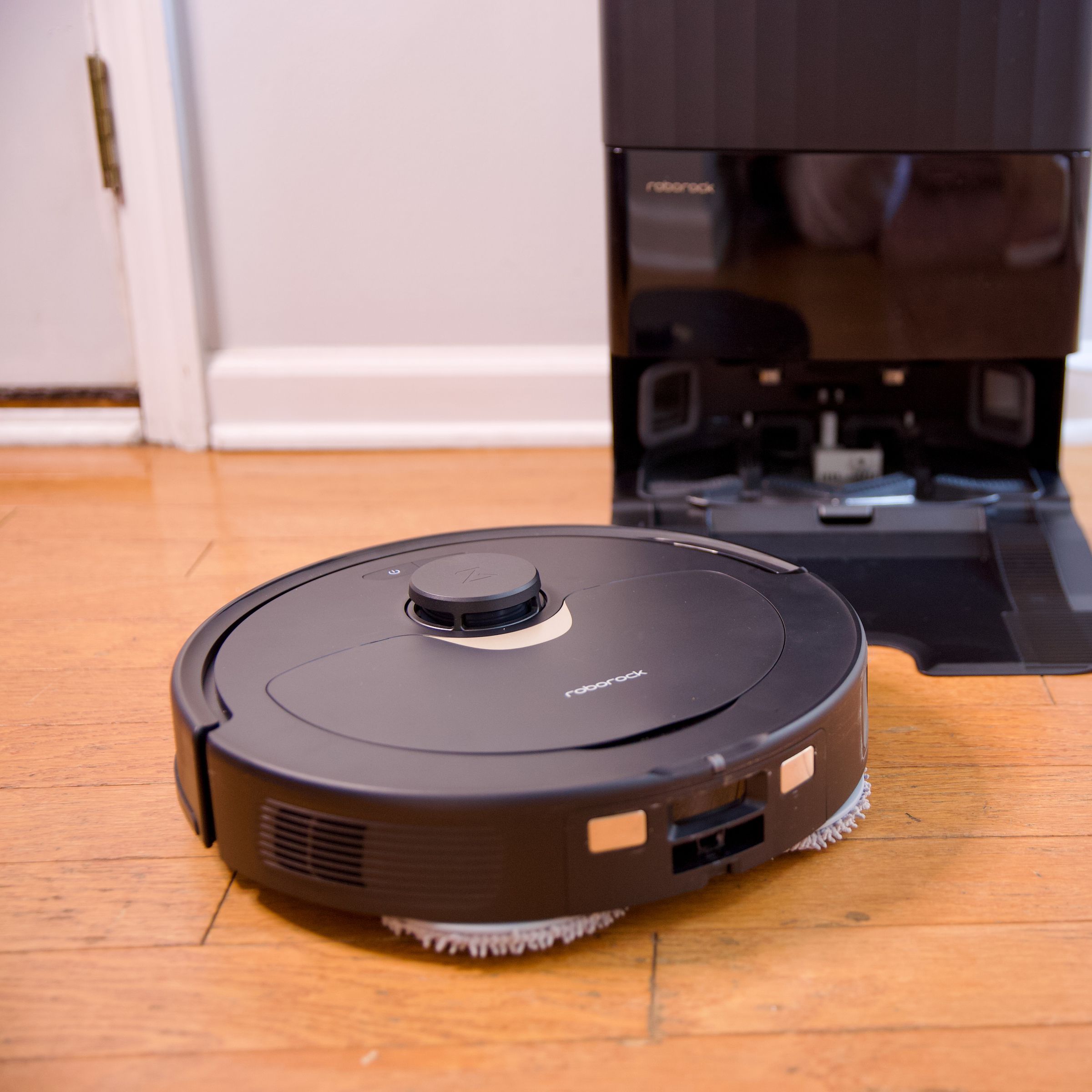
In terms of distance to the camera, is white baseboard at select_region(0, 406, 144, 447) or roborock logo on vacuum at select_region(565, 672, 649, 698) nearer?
roborock logo on vacuum at select_region(565, 672, 649, 698)

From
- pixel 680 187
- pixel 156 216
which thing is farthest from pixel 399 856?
pixel 156 216

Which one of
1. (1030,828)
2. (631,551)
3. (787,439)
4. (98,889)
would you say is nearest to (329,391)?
(787,439)

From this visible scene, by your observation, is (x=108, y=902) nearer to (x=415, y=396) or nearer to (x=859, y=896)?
(x=859, y=896)

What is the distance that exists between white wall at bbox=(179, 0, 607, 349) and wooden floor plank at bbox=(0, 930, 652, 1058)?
1013mm

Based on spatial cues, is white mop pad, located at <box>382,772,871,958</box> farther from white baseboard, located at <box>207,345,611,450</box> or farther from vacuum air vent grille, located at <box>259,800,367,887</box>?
white baseboard, located at <box>207,345,611,450</box>

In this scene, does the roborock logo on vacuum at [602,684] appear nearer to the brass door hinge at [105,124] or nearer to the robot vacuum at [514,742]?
the robot vacuum at [514,742]

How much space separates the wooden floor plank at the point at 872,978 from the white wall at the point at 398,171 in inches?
39.5

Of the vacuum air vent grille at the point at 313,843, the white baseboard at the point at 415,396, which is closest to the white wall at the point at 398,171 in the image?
the white baseboard at the point at 415,396

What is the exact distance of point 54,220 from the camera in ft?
4.81

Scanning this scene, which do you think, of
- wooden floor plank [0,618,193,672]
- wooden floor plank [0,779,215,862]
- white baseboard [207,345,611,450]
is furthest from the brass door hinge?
wooden floor plank [0,779,215,862]

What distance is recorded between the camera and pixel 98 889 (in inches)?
24.0

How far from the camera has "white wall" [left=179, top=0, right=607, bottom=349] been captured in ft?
4.42

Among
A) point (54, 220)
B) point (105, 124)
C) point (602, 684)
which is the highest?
point (105, 124)

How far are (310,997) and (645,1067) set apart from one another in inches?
6.1
